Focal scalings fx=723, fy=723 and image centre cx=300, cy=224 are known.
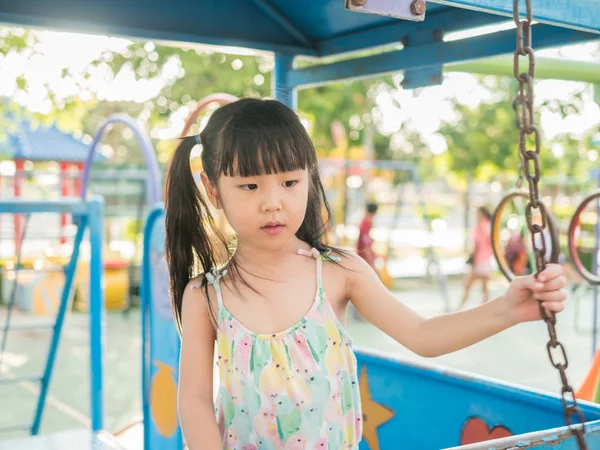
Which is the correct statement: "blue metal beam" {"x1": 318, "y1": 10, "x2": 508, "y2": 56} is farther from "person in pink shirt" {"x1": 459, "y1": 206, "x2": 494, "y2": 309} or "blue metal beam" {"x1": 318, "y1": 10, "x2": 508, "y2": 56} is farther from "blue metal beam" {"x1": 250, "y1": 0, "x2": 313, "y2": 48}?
"person in pink shirt" {"x1": 459, "y1": 206, "x2": 494, "y2": 309}

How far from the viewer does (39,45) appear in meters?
6.05

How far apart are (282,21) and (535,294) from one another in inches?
64.8

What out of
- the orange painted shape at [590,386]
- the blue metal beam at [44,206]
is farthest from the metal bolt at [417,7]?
the blue metal beam at [44,206]

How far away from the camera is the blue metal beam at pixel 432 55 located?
1823 mm

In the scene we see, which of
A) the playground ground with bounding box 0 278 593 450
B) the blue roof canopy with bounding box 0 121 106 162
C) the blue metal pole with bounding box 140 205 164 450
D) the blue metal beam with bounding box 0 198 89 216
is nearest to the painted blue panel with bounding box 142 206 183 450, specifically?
the blue metal pole with bounding box 140 205 164 450

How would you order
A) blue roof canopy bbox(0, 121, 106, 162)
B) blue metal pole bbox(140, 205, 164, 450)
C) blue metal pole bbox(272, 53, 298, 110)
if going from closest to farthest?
blue metal pole bbox(140, 205, 164, 450)
blue metal pole bbox(272, 53, 298, 110)
blue roof canopy bbox(0, 121, 106, 162)

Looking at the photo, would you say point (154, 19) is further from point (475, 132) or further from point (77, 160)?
point (475, 132)

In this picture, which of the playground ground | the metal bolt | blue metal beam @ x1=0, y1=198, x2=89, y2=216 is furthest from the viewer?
the playground ground

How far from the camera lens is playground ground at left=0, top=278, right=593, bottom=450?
15.7 feet

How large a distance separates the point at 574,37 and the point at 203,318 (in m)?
1.12

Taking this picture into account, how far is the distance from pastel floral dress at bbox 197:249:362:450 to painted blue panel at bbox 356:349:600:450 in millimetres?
701

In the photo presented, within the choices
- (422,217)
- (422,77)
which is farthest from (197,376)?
(422,217)

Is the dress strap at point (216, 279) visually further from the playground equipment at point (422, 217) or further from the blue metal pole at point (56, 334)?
the playground equipment at point (422, 217)

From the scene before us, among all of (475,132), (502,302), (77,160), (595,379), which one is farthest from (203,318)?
(475,132)
